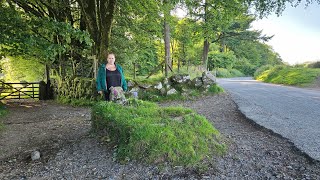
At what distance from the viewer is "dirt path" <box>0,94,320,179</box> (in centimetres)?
396

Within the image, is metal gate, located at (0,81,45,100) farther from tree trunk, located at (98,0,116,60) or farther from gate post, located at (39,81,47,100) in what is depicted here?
tree trunk, located at (98,0,116,60)

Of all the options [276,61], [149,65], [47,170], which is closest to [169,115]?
[47,170]

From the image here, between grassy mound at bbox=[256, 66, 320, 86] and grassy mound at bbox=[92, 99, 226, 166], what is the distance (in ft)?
40.7

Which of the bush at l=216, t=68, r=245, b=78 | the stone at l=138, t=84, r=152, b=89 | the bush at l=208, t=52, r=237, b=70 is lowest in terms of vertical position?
the stone at l=138, t=84, r=152, b=89

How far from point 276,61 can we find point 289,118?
127 ft

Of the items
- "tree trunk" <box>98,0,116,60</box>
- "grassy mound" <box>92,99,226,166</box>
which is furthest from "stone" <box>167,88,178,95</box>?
"grassy mound" <box>92,99,226,166</box>

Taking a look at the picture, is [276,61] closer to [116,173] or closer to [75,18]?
[75,18]

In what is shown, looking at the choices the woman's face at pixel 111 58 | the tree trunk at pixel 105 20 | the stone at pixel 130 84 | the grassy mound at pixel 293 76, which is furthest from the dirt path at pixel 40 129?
the grassy mound at pixel 293 76

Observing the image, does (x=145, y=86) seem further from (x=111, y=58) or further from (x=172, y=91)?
(x=111, y=58)

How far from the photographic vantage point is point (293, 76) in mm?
17312

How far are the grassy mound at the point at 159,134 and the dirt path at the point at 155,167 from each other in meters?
0.20

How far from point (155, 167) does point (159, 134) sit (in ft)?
2.03

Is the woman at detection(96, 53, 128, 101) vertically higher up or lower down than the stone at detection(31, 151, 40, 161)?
higher up

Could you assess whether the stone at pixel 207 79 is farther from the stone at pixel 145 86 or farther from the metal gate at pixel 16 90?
the metal gate at pixel 16 90
